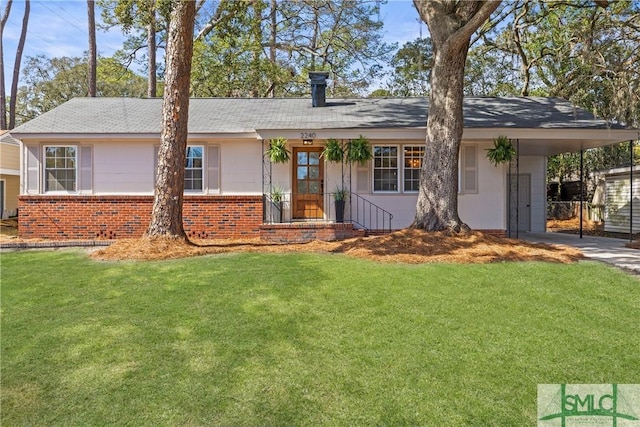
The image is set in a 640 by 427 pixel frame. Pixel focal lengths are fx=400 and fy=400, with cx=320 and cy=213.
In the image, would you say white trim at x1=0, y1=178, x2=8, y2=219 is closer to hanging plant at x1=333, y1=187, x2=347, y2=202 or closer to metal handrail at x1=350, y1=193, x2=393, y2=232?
hanging plant at x1=333, y1=187, x2=347, y2=202

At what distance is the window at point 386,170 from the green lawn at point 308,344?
5.36 meters

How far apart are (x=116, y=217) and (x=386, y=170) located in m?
7.82

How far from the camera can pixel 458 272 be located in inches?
250

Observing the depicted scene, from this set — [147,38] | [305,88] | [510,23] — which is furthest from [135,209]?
[510,23]

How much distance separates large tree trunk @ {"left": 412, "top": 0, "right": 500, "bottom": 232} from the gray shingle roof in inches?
63.2

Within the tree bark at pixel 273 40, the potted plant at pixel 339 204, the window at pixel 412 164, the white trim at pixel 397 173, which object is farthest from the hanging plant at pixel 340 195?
the tree bark at pixel 273 40

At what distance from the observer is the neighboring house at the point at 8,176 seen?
1658 centimetres

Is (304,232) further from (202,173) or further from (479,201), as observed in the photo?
(479,201)

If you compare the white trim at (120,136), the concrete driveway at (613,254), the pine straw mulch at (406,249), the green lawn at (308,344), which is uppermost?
the white trim at (120,136)

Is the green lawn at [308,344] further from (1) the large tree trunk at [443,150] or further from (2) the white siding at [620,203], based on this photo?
(2) the white siding at [620,203]

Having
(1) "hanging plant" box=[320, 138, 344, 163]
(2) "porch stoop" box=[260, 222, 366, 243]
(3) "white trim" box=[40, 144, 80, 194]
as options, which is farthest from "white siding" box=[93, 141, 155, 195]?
(1) "hanging plant" box=[320, 138, 344, 163]

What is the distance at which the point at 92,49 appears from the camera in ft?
60.5

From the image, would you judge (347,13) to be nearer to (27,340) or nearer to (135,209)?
(135,209)

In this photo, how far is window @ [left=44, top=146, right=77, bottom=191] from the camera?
11.4 m
